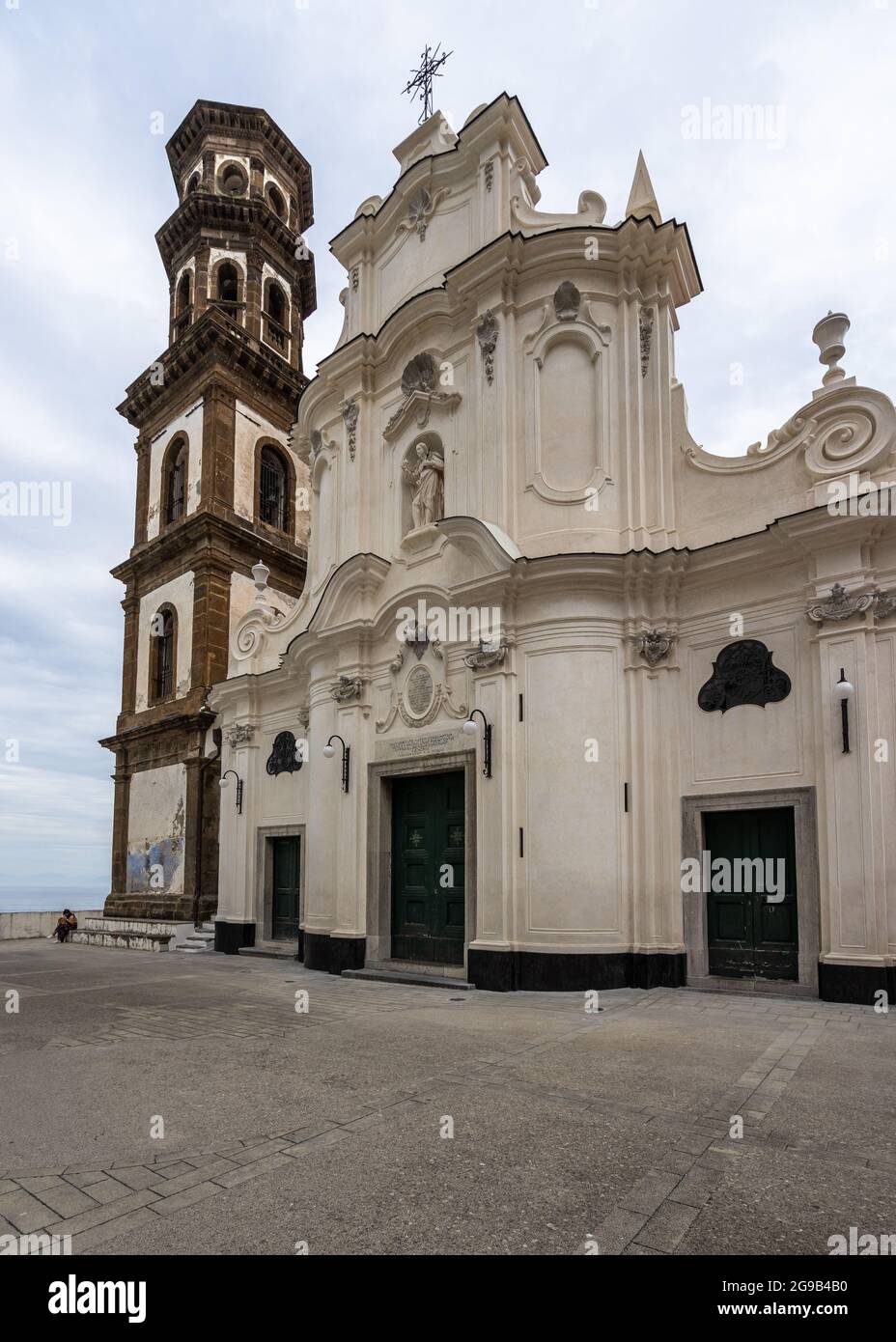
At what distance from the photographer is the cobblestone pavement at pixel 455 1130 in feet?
13.5

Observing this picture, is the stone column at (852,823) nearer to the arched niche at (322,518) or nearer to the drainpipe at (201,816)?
the arched niche at (322,518)

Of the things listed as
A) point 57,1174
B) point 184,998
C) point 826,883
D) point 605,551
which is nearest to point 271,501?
point 605,551

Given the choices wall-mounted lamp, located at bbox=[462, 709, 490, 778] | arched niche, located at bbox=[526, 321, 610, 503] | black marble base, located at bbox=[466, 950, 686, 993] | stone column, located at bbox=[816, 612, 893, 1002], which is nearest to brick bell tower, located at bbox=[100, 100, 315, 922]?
arched niche, located at bbox=[526, 321, 610, 503]

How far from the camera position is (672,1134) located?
18.0ft

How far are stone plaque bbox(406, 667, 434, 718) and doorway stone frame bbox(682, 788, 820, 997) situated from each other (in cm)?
471

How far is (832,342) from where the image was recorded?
12.6 m

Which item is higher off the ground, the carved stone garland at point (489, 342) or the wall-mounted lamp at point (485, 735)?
the carved stone garland at point (489, 342)

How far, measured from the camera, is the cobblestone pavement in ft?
13.5

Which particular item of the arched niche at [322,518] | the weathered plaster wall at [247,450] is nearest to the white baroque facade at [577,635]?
the arched niche at [322,518]

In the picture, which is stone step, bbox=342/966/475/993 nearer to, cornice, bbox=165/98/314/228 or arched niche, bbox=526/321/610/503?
arched niche, bbox=526/321/610/503

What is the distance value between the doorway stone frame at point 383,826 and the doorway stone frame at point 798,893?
3.64 meters

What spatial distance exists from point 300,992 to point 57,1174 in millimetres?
6833

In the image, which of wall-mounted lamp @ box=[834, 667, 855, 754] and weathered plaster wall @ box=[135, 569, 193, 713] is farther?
weathered plaster wall @ box=[135, 569, 193, 713]
